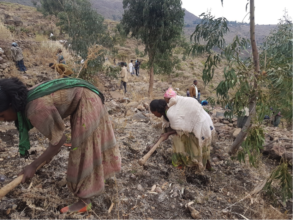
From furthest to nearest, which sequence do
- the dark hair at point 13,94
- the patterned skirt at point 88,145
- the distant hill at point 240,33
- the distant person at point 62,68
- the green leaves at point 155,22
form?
the green leaves at point 155,22, the distant person at point 62,68, the distant hill at point 240,33, the patterned skirt at point 88,145, the dark hair at point 13,94

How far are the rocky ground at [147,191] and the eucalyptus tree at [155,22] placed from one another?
5.08 m

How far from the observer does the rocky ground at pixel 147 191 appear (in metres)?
1.89

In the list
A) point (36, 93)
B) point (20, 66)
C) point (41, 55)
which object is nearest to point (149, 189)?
point (36, 93)

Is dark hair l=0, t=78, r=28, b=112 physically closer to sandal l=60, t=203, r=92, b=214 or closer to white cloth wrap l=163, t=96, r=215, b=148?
sandal l=60, t=203, r=92, b=214

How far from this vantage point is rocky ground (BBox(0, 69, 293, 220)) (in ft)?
6.19

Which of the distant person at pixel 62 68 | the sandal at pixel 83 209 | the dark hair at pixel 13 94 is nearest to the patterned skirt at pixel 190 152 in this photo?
the sandal at pixel 83 209

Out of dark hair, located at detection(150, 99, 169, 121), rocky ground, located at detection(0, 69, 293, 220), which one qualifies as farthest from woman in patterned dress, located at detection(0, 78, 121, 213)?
dark hair, located at detection(150, 99, 169, 121)

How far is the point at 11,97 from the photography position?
1304 mm

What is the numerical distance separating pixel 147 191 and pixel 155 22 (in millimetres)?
6311

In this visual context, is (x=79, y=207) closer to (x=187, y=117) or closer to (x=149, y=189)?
(x=149, y=189)

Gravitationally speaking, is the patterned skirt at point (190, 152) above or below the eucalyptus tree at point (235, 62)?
below

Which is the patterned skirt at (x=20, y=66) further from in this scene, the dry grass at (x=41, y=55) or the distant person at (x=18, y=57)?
the dry grass at (x=41, y=55)

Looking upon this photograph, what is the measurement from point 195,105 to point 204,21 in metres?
1.32

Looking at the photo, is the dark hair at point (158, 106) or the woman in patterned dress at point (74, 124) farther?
the dark hair at point (158, 106)
